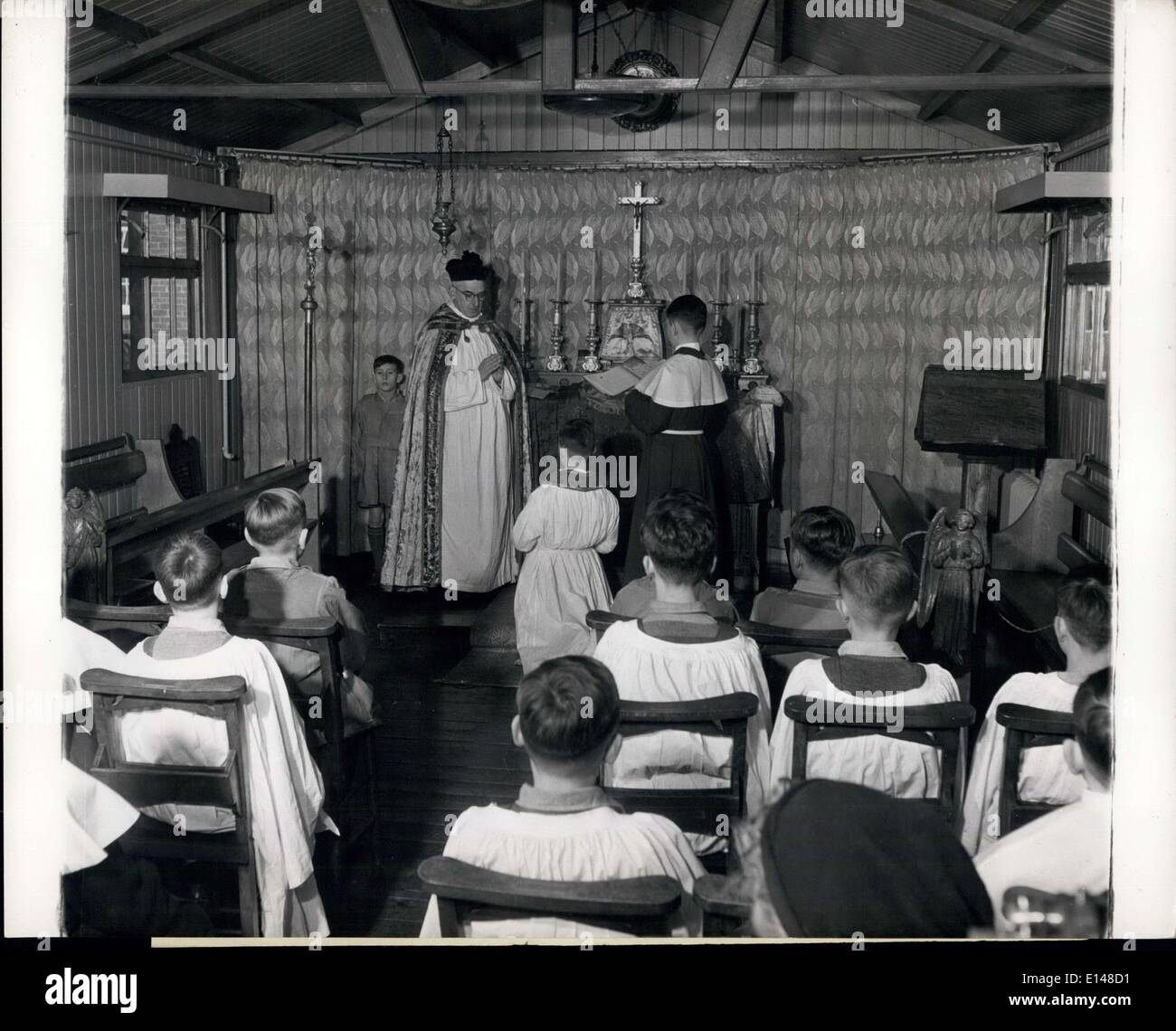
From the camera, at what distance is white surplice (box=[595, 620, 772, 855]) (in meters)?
3.51

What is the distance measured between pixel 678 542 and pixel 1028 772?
3.80ft

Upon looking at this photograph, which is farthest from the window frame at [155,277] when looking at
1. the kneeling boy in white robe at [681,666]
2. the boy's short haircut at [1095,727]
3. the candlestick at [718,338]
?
the boy's short haircut at [1095,727]

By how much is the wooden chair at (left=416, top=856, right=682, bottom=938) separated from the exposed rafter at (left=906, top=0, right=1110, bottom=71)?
4.61m

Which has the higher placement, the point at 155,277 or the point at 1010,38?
the point at 1010,38

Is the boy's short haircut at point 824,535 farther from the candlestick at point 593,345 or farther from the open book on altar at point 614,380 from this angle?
the candlestick at point 593,345

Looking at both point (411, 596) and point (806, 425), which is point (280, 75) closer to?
point (411, 596)

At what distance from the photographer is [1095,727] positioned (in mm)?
2570

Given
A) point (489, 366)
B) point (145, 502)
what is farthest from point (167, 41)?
point (489, 366)

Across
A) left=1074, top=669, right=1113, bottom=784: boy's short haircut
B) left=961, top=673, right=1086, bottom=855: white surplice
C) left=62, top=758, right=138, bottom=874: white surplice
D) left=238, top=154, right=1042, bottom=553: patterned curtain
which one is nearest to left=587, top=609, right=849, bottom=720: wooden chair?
left=961, top=673, right=1086, bottom=855: white surplice

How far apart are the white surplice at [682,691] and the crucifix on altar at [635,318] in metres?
5.50

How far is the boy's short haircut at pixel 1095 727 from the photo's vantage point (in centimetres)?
256

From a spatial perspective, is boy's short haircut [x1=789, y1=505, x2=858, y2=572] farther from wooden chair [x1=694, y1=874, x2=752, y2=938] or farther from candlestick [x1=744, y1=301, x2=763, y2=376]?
candlestick [x1=744, y1=301, x2=763, y2=376]

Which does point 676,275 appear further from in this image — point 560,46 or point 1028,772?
point 1028,772

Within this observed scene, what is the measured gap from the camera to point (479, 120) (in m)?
9.09
